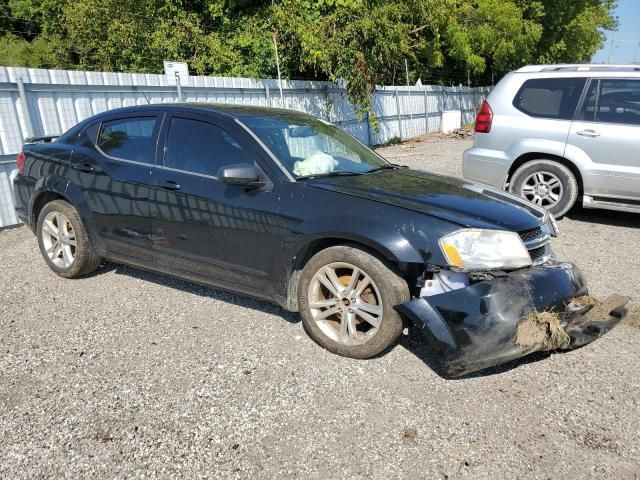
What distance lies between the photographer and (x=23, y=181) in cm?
514

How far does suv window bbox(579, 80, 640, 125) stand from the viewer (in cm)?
614

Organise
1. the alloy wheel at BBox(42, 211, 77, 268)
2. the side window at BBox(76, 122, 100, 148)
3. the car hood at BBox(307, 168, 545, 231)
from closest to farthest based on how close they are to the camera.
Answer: the car hood at BBox(307, 168, 545, 231), the side window at BBox(76, 122, 100, 148), the alloy wheel at BBox(42, 211, 77, 268)

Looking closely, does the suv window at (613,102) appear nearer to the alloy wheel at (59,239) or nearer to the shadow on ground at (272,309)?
the shadow on ground at (272,309)

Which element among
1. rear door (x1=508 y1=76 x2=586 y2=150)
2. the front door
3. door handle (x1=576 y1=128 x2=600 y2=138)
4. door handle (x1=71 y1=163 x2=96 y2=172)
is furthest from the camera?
rear door (x1=508 y1=76 x2=586 y2=150)

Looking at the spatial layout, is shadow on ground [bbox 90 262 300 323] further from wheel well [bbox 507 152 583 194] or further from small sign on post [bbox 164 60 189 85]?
small sign on post [bbox 164 60 189 85]

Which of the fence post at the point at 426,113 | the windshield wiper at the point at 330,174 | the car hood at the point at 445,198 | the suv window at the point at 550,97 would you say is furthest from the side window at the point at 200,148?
the fence post at the point at 426,113

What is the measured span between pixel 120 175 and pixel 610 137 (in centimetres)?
542

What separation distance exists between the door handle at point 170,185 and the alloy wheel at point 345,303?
1.35 m

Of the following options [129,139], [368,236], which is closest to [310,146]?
[368,236]

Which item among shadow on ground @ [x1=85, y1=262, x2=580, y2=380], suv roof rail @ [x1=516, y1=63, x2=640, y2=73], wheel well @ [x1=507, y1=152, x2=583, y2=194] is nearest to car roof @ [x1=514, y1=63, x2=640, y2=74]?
suv roof rail @ [x1=516, y1=63, x2=640, y2=73]

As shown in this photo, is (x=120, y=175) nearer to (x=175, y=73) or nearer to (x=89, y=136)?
(x=89, y=136)

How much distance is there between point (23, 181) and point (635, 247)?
21.3 ft

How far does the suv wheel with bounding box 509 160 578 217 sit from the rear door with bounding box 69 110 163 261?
466 cm

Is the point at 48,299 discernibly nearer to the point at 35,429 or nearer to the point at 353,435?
the point at 35,429
